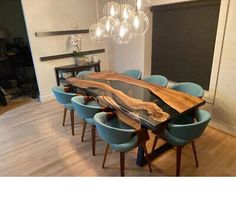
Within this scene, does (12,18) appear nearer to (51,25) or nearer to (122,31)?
(51,25)

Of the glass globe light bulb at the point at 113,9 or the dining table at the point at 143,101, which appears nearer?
the dining table at the point at 143,101

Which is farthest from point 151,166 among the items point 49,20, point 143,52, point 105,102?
point 49,20

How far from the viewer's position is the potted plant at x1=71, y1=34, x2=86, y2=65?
461 cm

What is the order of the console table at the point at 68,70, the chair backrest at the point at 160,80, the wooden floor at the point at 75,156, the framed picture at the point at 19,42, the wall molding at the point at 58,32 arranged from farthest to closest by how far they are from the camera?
the framed picture at the point at 19,42 → the console table at the point at 68,70 → the wall molding at the point at 58,32 → the chair backrest at the point at 160,80 → the wooden floor at the point at 75,156

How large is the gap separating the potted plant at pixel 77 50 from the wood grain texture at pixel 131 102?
5.21ft

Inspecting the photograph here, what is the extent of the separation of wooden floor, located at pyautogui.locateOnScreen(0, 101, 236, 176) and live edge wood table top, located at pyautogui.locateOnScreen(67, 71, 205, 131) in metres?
0.74

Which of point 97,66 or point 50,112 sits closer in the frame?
point 50,112

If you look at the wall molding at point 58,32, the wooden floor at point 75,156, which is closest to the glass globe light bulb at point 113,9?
the wooden floor at point 75,156

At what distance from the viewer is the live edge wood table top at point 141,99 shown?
6.72 ft

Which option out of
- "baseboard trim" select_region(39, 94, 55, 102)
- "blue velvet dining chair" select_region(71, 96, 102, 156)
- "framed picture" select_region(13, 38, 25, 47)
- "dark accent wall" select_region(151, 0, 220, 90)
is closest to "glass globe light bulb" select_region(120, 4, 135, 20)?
"blue velvet dining chair" select_region(71, 96, 102, 156)

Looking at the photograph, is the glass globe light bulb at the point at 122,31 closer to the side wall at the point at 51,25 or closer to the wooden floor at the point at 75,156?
the wooden floor at the point at 75,156
